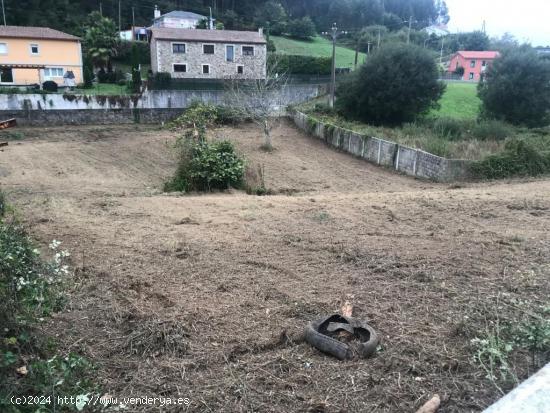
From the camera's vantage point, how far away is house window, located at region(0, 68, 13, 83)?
1352 inches

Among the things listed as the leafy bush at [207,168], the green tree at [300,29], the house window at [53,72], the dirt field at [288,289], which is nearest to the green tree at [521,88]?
the dirt field at [288,289]

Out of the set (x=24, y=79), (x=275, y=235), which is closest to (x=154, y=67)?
(x=24, y=79)

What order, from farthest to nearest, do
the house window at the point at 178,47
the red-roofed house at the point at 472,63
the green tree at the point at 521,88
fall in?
the red-roofed house at the point at 472,63 < the house window at the point at 178,47 < the green tree at the point at 521,88

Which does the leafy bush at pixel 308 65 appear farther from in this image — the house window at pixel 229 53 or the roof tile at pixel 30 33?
the roof tile at pixel 30 33

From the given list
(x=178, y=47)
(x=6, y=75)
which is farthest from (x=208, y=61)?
(x=6, y=75)

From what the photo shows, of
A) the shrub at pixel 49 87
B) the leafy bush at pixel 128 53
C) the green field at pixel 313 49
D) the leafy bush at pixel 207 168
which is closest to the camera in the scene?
the leafy bush at pixel 207 168

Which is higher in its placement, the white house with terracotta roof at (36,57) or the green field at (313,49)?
the green field at (313,49)

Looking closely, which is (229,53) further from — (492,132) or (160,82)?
(492,132)

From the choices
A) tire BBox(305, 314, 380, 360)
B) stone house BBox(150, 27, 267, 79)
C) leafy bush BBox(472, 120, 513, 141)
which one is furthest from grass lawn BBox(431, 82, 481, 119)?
tire BBox(305, 314, 380, 360)

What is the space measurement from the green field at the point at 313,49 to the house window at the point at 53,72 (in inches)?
1037

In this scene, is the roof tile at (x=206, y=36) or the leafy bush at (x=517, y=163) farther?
the roof tile at (x=206, y=36)

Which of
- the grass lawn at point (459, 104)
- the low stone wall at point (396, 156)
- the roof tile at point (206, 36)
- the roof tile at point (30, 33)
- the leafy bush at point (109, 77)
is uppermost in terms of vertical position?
the roof tile at point (206, 36)

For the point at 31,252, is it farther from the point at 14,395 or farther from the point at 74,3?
the point at 74,3

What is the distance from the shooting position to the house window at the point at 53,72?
36500mm
